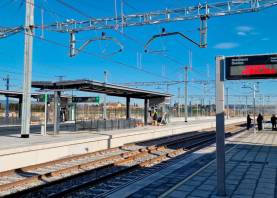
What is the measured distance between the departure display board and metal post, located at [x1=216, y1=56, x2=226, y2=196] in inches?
7.6

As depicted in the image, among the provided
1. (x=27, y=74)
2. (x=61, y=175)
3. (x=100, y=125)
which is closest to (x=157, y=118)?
(x=100, y=125)

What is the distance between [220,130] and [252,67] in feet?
4.55

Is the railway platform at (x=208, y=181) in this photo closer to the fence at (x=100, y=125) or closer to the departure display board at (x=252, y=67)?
the departure display board at (x=252, y=67)

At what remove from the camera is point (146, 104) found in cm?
3152

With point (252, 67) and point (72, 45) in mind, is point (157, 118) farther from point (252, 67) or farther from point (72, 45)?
point (252, 67)

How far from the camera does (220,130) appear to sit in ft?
24.5

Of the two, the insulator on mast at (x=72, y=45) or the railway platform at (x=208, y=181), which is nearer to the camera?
the railway platform at (x=208, y=181)

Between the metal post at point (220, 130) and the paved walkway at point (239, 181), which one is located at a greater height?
the metal post at point (220, 130)

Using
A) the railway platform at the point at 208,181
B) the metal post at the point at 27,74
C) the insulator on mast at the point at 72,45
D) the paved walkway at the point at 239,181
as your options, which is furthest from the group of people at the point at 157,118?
the paved walkway at the point at 239,181

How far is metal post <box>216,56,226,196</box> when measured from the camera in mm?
7406

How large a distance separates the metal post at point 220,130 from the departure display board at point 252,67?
19 centimetres

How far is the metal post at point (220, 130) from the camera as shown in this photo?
7406mm

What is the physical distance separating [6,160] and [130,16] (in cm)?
859

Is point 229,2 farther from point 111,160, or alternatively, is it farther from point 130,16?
point 111,160
